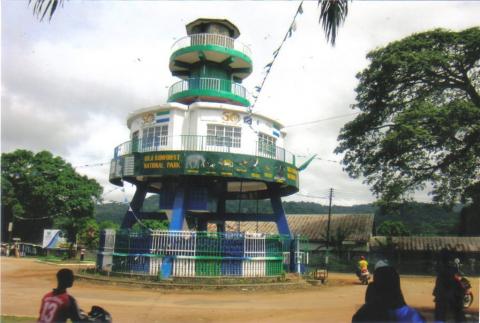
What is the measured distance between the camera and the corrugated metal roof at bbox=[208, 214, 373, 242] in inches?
1512

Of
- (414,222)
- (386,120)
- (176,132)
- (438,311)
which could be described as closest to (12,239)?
(176,132)

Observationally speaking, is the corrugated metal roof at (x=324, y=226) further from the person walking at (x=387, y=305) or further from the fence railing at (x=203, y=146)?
the person walking at (x=387, y=305)

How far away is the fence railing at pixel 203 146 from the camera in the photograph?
64.9 ft

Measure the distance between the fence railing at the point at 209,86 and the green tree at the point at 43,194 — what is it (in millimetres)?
24811

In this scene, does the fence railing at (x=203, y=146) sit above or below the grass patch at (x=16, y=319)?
above

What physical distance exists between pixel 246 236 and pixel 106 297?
6.28 meters

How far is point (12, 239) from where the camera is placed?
43188 mm

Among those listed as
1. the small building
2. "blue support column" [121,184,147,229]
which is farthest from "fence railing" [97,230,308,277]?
the small building

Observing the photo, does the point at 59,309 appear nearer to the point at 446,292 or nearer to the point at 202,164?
the point at 446,292

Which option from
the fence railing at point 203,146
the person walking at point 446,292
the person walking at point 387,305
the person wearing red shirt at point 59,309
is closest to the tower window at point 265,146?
the fence railing at point 203,146

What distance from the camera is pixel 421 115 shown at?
21.8 meters

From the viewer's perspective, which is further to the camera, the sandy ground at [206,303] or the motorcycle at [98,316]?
the sandy ground at [206,303]

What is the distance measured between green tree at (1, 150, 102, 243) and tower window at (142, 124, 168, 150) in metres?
25.1

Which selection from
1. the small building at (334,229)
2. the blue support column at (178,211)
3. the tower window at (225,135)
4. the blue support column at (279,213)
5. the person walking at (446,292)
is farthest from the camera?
the small building at (334,229)
